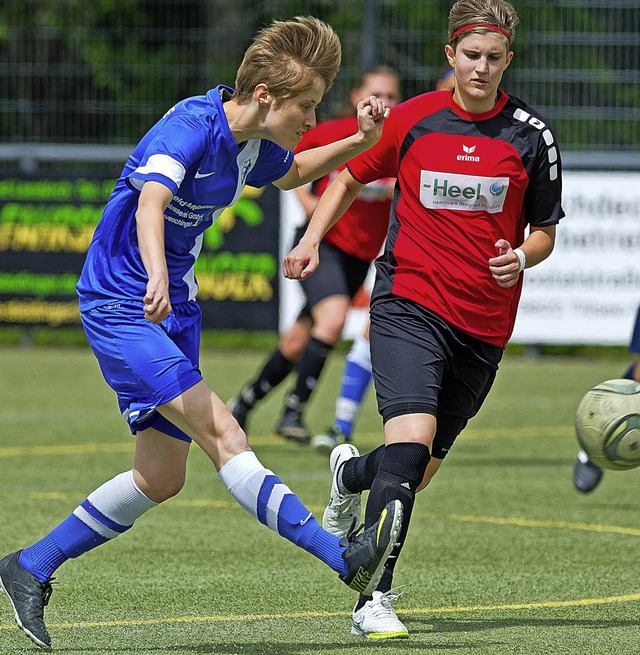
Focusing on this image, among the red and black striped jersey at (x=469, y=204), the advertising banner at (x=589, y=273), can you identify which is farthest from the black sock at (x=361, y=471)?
the advertising banner at (x=589, y=273)

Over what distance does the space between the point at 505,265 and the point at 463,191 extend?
1.21 feet

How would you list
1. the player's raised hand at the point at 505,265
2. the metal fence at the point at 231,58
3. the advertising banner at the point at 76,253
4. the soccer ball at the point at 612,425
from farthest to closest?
the advertising banner at the point at 76,253, the metal fence at the point at 231,58, the soccer ball at the point at 612,425, the player's raised hand at the point at 505,265

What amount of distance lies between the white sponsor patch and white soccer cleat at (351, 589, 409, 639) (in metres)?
1.32

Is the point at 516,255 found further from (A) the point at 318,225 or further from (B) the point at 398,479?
(B) the point at 398,479

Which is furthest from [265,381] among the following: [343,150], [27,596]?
[27,596]

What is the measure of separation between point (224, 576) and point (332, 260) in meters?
4.05

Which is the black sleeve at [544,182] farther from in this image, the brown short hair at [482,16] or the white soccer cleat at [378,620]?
the white soccer cleat at [378,620]

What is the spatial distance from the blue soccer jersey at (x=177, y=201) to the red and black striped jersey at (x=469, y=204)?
0.67 meters

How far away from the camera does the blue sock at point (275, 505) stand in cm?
429

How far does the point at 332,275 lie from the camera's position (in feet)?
30.6

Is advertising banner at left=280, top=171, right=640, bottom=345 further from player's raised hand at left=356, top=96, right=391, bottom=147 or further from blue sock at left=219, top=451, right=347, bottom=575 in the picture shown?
blue sock at left=219, top=451, right=347, bottom=575

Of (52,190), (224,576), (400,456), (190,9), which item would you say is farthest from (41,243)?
(400,456)

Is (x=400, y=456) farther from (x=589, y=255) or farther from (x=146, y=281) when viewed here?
(x=589, y=255)

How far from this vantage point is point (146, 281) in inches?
177
